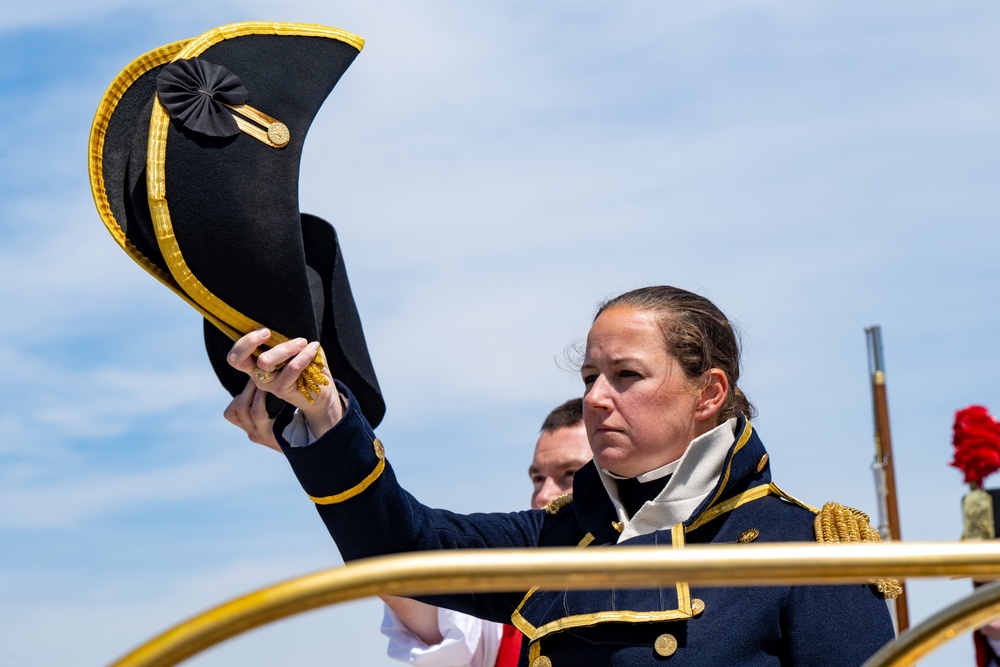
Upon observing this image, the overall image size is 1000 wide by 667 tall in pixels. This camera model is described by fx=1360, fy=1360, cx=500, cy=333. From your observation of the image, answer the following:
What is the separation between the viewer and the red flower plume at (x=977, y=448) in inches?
308

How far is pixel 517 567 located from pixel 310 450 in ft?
6.13

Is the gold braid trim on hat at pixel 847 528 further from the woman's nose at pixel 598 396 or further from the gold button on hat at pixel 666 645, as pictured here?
the woman's nose at pixel 598 396

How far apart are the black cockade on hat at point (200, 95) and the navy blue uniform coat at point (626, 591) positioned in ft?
2.59

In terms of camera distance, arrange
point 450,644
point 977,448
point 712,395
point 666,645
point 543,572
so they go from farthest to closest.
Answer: point 977,448 → point 450,644 → point 712,395 → point 666,645 → point 543,572

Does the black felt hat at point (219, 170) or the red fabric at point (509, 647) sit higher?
the black felt hat at point (219, 170)

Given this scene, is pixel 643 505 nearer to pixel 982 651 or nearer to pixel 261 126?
pixel 261 126

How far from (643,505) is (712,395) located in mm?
388

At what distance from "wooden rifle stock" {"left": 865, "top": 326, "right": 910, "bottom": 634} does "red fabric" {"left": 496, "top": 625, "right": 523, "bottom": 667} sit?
847 cm

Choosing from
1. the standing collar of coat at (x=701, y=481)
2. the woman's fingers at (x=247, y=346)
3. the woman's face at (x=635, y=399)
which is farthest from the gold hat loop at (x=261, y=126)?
the standing collar of coat at (x=701, y=481)

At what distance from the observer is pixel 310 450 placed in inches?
137

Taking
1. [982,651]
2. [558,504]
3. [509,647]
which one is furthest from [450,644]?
[982,651]

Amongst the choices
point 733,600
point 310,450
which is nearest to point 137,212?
point 310,450

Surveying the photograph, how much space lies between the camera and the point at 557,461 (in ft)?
16.7

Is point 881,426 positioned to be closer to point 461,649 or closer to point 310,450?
point 461,649
